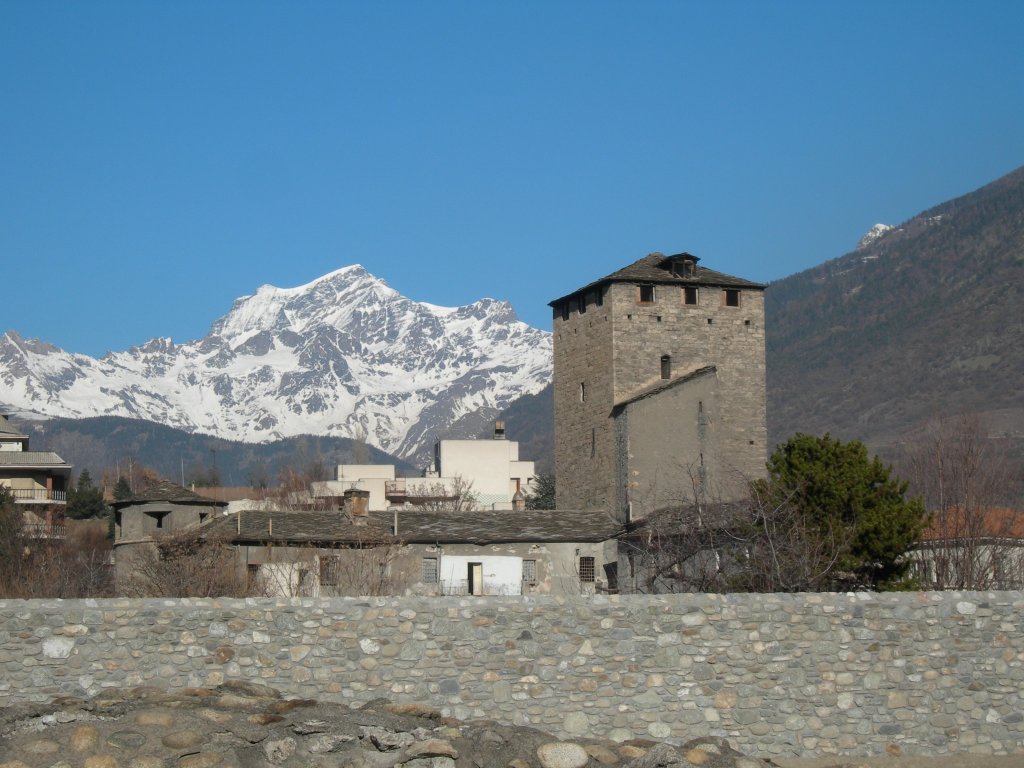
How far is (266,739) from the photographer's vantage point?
57.6ft

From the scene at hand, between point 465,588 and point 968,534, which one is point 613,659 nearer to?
point 968,534

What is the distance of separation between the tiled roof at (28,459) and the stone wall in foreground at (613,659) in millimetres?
64696

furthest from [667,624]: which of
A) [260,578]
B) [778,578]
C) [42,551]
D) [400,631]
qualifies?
[42,551]

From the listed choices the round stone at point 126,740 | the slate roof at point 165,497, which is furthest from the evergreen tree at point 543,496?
the round stone at point 126,740

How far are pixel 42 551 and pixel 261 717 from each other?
39745mm

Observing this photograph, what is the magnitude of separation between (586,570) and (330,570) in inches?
349

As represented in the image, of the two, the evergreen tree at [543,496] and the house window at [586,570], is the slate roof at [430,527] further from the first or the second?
the evergreen tree at [543,496]

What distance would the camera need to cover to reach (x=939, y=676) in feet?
69.4

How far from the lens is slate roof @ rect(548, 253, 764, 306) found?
2151 inches

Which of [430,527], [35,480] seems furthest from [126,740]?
[35,480]

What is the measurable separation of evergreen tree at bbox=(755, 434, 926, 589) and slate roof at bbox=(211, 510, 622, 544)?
10.3m

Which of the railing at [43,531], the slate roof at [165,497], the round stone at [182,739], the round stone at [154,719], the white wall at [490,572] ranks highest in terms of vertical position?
the slate roof at [165,497]

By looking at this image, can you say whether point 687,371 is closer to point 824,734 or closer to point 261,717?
point 824,734

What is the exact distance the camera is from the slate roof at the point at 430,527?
45.8 metres
